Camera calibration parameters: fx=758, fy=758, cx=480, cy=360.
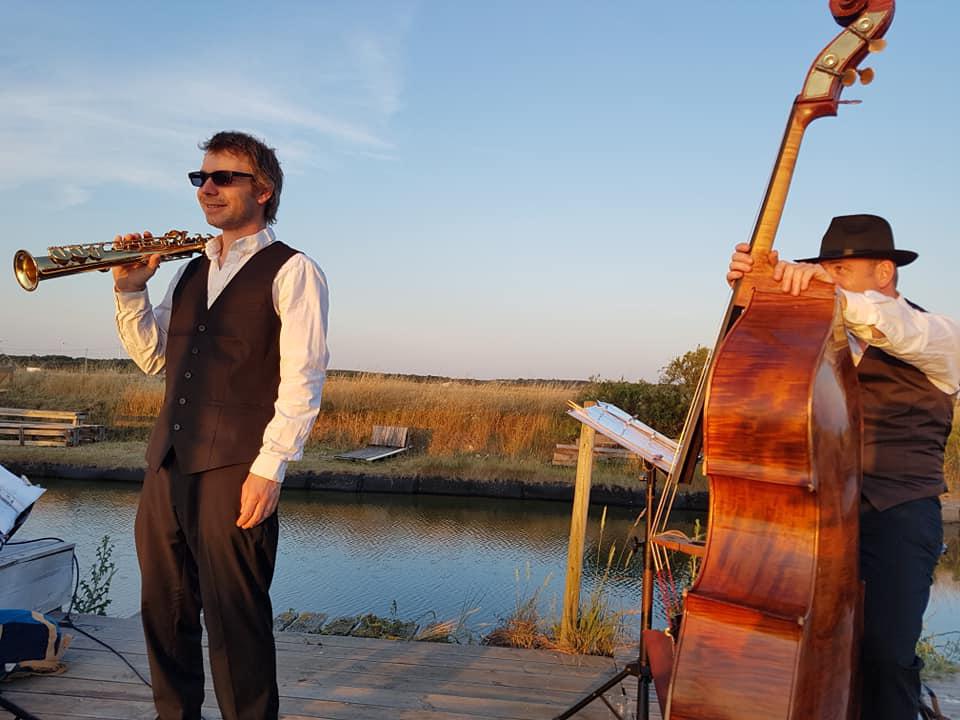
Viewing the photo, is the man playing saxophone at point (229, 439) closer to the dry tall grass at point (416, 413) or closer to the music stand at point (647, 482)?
the music stand at point (647, 482)

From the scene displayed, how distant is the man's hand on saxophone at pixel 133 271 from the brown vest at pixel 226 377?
24 centimetres

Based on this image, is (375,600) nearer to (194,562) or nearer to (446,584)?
(446,584)

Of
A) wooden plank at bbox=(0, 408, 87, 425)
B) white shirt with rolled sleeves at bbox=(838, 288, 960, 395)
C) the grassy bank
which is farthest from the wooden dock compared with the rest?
wooden plank at bbox=(0, 408, 87, 425)

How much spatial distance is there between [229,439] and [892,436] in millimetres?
1647

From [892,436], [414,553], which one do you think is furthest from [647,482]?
[414,553]

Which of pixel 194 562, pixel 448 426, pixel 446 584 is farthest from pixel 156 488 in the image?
pixel 448 426

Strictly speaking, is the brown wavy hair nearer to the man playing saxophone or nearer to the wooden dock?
the man playing saxophone

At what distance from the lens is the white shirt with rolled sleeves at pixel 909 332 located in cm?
159

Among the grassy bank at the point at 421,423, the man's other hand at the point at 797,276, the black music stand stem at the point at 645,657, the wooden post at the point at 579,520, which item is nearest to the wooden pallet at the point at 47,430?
the grassy bank at the point at 421,423

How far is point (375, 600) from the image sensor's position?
5.41 meters

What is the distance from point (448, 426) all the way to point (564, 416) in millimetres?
1940

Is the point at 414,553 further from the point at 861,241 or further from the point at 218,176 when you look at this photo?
the point at 861,241

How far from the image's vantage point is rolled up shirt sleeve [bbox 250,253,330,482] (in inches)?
71.9

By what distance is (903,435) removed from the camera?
187cm
